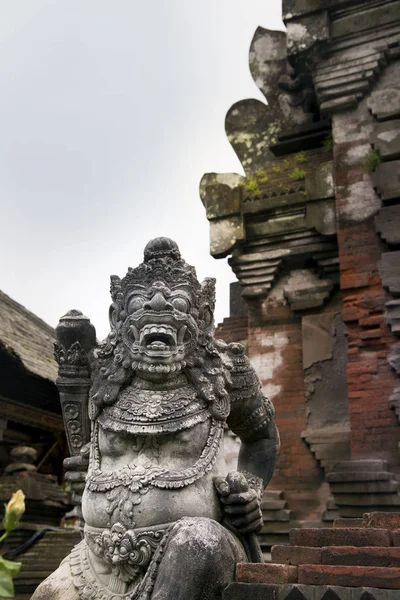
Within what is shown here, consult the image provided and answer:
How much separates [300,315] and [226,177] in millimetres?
2103

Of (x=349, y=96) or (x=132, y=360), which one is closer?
(x=132, y=360)

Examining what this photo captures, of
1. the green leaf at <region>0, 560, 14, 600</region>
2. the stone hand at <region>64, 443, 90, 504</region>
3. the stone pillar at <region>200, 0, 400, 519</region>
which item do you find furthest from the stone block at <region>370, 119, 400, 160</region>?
the green leaf at <region>0, 560, 14, 600</region>

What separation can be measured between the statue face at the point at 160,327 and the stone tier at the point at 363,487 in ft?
11.9

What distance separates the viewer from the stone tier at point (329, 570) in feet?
7.98

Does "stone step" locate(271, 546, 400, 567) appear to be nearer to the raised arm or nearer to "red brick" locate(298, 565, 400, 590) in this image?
"red brick" locate(298, 565, 400, 590)

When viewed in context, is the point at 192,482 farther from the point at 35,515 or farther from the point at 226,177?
the point at 35,515

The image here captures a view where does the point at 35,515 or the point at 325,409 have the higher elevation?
the point at 325,409

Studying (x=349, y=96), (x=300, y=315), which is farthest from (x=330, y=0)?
(x=300, y=315)

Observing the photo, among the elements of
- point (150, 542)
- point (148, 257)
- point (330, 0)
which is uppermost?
point (330, 0)

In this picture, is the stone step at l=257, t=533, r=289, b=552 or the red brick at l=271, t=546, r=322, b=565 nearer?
the red brick at l=271, t=546, r=322, b=565

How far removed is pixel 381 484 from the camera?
245 inches

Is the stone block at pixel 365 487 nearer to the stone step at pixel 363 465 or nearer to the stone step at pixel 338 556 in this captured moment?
the stone step at pixel 363 465

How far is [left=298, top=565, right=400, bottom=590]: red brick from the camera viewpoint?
7.96ft

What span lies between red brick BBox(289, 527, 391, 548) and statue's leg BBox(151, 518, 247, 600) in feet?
1.17
